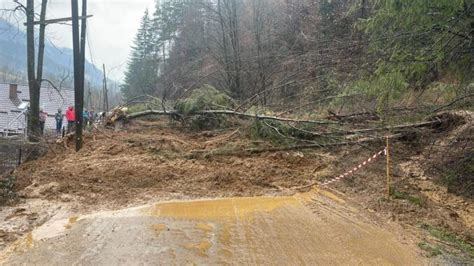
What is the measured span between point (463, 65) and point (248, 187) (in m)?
4.29

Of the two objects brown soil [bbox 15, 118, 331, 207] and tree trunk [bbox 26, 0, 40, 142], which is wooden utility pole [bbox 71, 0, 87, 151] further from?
tree trunk [bbox 26, 0, 40, 142]

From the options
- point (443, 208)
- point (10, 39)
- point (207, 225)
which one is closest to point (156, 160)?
point (207, 225)

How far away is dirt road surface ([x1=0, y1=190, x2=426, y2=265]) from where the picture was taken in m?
5.24

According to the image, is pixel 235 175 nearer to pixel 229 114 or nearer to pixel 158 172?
pixel 158 172

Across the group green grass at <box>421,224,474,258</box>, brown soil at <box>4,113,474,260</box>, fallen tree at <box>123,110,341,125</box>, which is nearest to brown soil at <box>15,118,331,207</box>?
brown soil at <box>4,113,474,260</box>

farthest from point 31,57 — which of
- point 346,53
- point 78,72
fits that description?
point 346,53

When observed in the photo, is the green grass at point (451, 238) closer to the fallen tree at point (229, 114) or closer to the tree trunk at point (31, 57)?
the fallen tree at point (229, 114)

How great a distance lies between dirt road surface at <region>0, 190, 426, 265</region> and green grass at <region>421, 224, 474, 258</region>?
599 millimetres

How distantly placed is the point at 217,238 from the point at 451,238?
129 inches

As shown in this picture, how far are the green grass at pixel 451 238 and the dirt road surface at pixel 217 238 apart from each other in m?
0.60

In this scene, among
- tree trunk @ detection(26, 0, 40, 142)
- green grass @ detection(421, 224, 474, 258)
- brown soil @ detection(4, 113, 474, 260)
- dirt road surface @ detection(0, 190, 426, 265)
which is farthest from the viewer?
tree trunk @ detection(26, 0, 40, 142)

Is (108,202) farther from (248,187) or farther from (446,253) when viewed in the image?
(446,253)

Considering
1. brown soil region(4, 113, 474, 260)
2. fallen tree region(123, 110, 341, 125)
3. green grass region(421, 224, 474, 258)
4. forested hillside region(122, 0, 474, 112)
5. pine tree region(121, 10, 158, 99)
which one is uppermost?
pine tree region(121, 10, 158, 99)

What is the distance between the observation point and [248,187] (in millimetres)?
8531
